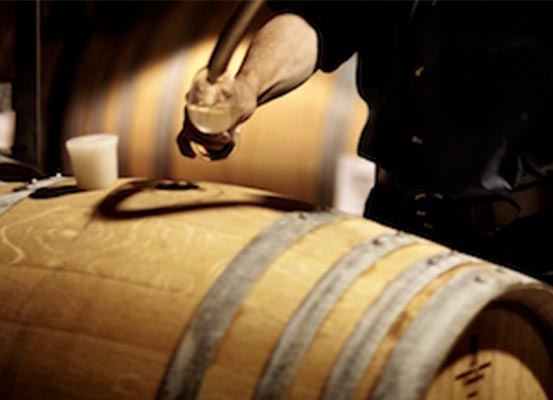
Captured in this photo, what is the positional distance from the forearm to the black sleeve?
0.02 meters

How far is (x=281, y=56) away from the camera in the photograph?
2.07 metres

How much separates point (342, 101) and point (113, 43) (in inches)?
34.9

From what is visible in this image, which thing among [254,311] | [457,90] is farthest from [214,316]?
[457,90]

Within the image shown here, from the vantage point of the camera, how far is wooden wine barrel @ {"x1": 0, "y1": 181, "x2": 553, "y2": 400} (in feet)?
4.57

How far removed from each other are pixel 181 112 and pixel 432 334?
1.96 meters

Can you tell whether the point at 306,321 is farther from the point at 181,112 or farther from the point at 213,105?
the point at 181,112

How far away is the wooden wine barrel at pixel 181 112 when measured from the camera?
10.0 feet

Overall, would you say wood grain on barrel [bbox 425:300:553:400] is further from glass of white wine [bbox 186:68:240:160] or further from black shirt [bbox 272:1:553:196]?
glass of white wine [bbox 186:68:240:160]

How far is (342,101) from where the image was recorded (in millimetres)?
3043

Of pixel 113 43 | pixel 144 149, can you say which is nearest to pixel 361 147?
pixel 144 149

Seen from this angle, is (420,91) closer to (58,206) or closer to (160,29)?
(58,206)

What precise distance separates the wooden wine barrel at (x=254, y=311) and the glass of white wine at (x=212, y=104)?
17 centimetres

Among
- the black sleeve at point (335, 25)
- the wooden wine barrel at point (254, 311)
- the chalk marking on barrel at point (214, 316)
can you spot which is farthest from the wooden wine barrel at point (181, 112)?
the chalk marking on barrel at point (214, 316)

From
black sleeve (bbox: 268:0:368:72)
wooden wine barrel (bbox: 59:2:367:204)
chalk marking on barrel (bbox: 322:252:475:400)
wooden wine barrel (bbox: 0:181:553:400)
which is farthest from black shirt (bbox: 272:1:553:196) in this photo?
wooden wine barrel (bbox: 59:2:367:204)
